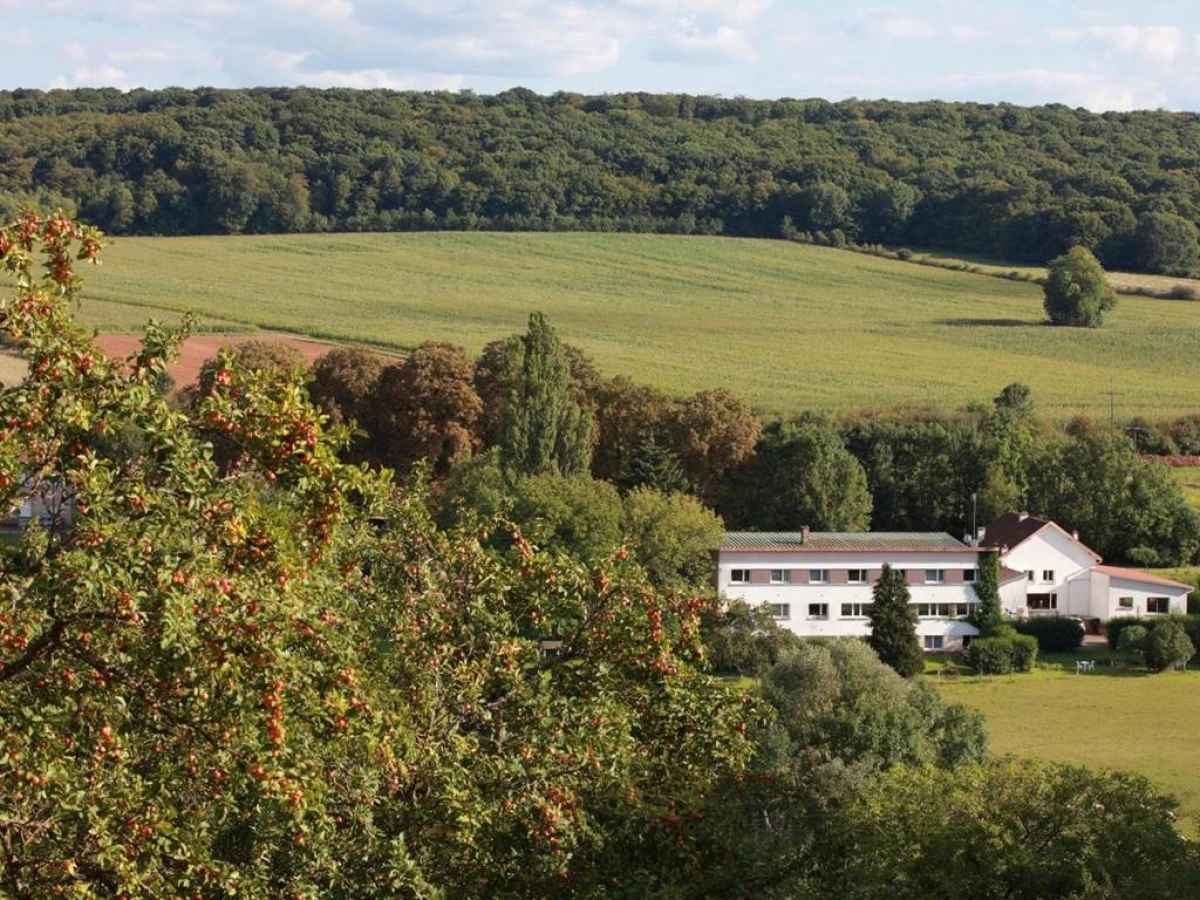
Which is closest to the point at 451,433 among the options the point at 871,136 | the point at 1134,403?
the point at 1134,403

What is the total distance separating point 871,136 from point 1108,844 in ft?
501

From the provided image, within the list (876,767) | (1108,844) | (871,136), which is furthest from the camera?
(871,136)

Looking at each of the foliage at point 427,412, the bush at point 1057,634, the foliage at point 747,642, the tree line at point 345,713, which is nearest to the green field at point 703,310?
the foliage at point 427,412

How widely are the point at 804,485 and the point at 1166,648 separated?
1585cm

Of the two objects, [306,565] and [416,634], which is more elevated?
[306,565]

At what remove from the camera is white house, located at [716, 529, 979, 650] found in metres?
60.2

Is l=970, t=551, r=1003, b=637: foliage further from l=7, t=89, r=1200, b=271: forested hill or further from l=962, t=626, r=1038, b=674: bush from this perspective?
l=7, t=89, r=1200, b=271: forested hill

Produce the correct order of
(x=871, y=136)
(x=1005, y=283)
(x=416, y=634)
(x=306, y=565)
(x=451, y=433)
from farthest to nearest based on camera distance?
1. (x=871, y=136)
2. (x=1005, y=283)
3. (x=451, y=433)
4. (x=416, y=634)
5. (x=306, y=565)

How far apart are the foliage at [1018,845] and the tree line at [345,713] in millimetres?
40

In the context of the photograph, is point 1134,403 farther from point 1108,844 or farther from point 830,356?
point 1108,844

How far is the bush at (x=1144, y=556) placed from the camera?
6706 centimetres

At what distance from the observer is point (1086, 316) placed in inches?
4439

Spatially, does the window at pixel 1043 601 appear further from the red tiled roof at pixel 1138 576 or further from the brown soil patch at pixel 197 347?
the brown soil patch at pixel 197 347

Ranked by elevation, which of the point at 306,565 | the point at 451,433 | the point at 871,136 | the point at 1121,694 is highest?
the point at 871,136
